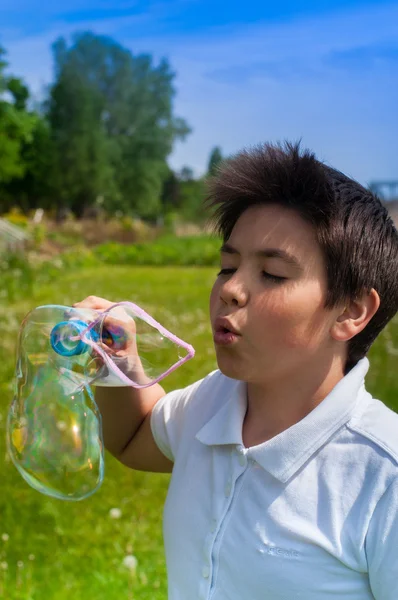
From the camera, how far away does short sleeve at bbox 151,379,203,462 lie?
1.55 metres

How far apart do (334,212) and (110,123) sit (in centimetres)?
2684

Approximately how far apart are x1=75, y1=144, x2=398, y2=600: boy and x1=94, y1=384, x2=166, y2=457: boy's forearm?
214 mm

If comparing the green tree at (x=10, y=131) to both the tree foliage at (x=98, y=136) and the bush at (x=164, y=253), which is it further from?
the bush at (x=164, y=253)

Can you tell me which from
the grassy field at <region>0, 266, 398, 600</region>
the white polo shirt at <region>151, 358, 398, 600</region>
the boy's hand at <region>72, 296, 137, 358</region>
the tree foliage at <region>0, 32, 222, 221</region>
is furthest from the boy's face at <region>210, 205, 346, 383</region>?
the tree foliage at <region>0, 32, 222, 221</region>

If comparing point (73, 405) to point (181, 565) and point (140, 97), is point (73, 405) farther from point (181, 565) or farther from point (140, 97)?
point (140, 97)

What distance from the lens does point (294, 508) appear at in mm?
1253

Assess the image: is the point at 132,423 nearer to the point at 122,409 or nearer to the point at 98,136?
the point at 122,409

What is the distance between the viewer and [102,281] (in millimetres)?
9859

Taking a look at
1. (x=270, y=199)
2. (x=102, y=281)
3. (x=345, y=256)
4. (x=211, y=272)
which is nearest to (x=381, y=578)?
(x=345, y=256)

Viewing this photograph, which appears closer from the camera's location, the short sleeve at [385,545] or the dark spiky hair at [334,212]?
the short sleeve at [385,545]

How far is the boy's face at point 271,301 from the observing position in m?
Result: 1.26

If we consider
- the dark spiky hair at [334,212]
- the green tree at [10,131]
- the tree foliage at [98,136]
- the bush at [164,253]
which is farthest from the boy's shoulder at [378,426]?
the tree foliage at [98,136]

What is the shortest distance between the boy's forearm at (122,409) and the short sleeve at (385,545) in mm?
618

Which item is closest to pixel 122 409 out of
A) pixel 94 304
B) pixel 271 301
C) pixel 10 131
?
pixel 94 304
